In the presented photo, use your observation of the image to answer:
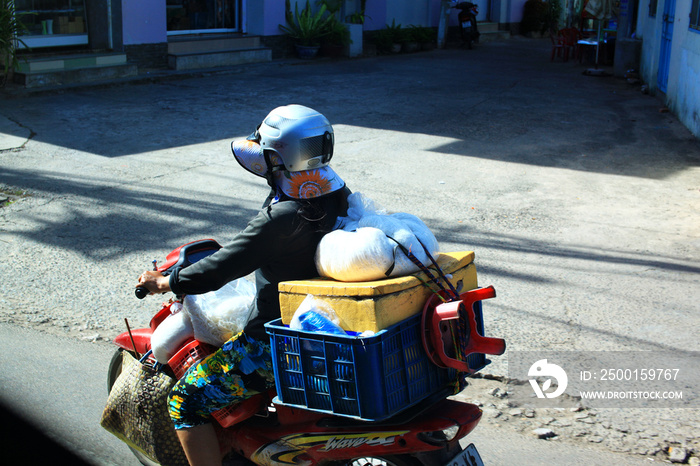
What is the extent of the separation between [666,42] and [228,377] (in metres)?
13.8

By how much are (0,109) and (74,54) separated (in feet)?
11.5

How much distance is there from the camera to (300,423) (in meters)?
2.72

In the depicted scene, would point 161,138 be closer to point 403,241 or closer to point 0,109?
point 0,109

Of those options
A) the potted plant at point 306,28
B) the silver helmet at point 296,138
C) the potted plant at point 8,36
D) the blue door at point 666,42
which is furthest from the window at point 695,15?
the potted plant at point 8,36

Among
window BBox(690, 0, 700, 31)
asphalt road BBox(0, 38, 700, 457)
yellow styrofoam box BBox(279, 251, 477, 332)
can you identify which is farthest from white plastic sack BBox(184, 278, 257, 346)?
window BBox(690, 0, 700, 31)

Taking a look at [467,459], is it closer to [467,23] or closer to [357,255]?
[357,255]

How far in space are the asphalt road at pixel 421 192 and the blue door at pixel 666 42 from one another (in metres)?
0.66

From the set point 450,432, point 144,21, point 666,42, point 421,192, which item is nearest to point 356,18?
point 144,21

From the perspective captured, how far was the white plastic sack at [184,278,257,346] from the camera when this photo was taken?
2855mm

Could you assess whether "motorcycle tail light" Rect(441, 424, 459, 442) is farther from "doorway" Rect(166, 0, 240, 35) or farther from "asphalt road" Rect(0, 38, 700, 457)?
"doorway" Rect(166, 0, 240, 35)

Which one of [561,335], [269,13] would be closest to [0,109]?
[269,13]

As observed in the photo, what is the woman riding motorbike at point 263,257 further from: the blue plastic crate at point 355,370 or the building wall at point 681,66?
the building wall at point 681,66

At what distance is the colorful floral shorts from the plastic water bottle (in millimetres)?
426

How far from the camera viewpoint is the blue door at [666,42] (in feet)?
44.4
